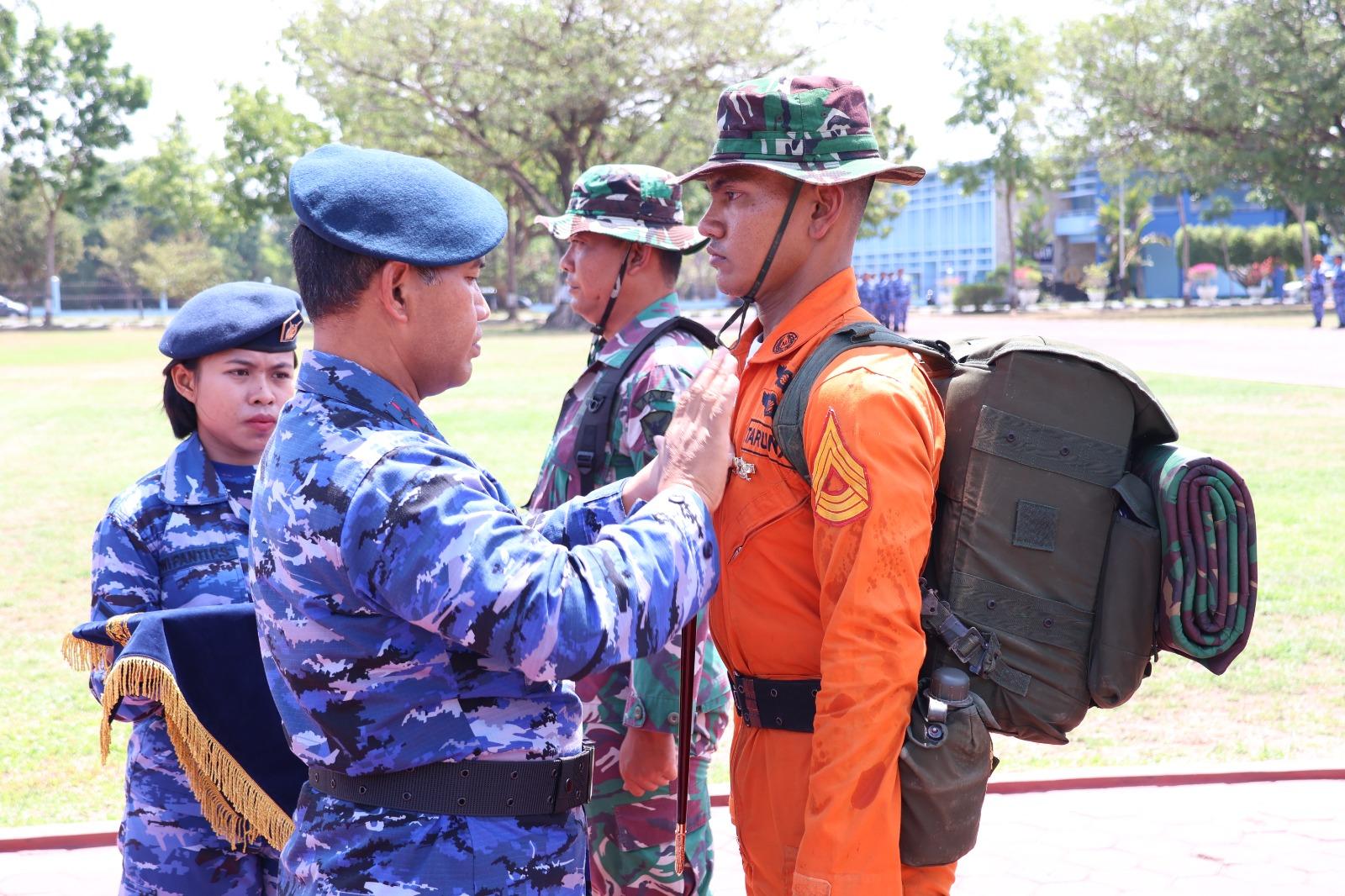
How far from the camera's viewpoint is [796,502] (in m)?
2.28

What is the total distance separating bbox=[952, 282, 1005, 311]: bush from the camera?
189ft

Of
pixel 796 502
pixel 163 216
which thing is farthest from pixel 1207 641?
pixel 163 216

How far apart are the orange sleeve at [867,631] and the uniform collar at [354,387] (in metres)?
0.70

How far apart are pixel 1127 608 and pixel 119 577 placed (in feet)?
7.13

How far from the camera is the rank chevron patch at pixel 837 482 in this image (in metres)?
2.08

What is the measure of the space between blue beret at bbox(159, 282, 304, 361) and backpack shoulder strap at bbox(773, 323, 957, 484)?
148 cm

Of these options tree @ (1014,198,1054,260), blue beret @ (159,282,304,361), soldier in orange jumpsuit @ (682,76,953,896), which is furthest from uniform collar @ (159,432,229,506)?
tree @ (1014,198,1054,260)

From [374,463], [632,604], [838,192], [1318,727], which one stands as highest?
[838,192]

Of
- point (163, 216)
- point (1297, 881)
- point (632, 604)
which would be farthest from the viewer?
point (163, 216)

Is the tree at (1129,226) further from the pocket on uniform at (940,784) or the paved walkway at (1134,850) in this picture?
the pocket on uniform at (940,784)

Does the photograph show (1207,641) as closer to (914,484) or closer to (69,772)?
(914,484)

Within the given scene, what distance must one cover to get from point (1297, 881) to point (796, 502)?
9.72 ft

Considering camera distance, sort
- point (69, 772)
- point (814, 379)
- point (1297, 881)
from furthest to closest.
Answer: point (69, 772), point (1297, 881), point (814, 379)

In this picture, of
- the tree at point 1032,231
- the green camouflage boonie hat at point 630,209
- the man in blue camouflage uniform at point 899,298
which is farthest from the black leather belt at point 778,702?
the tree at point 1032,231
